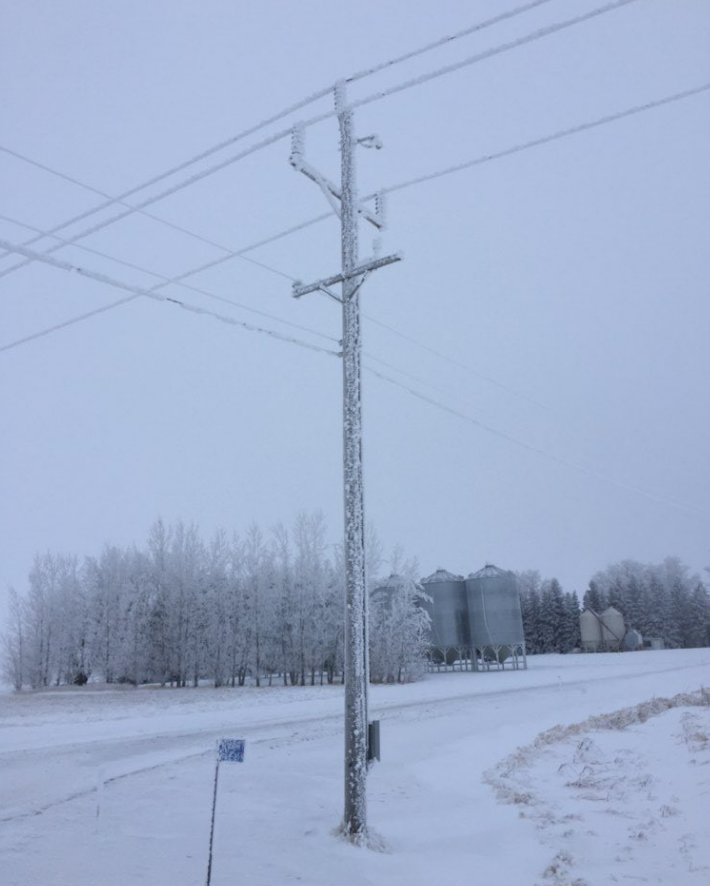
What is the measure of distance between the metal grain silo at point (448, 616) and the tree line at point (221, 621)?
1860mm

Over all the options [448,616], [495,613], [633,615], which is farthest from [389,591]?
[633,615]

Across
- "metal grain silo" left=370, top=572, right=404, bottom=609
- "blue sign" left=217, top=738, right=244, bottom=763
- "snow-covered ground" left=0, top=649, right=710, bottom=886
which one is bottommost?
"snow-covered ground" left=0, top=649, right=710, bottom=886

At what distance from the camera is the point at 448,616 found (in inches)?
2498

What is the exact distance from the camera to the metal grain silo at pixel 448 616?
63312 millimetres

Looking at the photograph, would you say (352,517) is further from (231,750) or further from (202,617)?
(202,617)

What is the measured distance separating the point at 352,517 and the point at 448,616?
182 ft

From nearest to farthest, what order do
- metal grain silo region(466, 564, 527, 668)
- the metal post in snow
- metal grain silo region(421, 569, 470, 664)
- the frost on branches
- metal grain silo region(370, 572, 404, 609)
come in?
the metal post in snow, the frost on branches, metal grain silo region(370, 572, 404, 609), metal grain silo region(466, 564, 527, 668), metal grain silo region(421, 569, 470, 664)

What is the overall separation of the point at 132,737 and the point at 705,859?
15689mm

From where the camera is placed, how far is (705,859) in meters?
8.18

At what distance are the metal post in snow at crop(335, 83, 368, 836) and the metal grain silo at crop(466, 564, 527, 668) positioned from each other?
54.1m

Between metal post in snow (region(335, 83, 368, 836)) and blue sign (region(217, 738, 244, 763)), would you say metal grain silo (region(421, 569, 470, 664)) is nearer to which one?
metal post in snow (region(335, 83, 368, 836))

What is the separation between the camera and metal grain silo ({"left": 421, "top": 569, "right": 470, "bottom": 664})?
63.3 m

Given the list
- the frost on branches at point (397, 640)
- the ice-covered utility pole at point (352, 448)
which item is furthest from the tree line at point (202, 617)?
the ice-covered utility pole at point (352, 448)

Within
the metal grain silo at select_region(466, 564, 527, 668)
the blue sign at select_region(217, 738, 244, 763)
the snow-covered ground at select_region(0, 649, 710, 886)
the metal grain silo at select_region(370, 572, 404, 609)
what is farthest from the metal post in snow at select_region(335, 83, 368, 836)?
the metal grain silo at select_region(466, 564, 527, 668)
